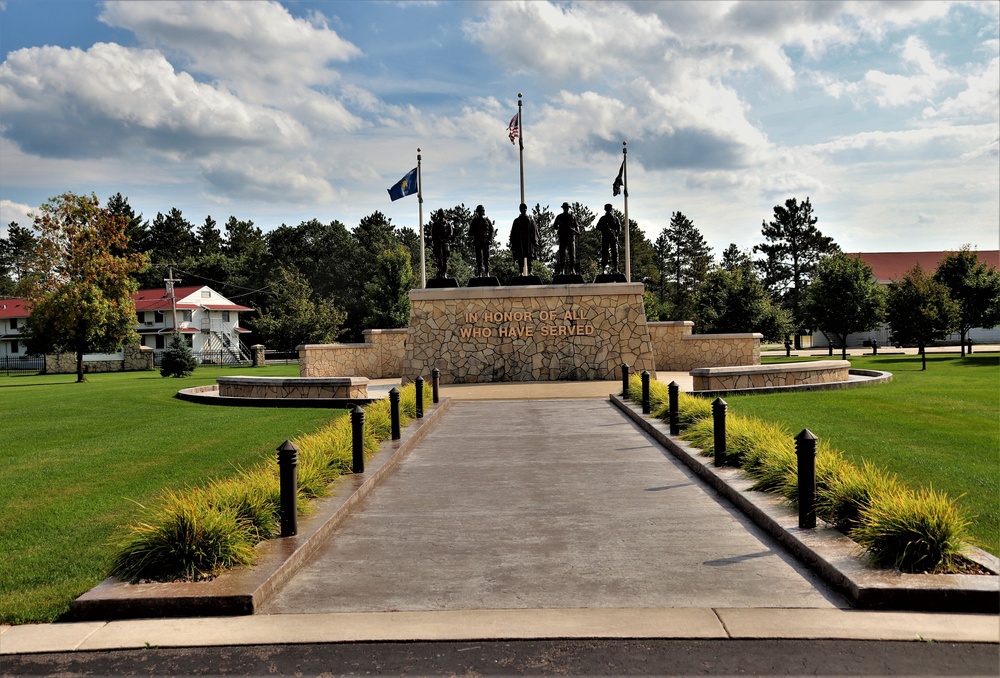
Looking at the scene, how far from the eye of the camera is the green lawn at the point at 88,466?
5957 millimetres

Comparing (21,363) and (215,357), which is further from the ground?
(215,357)

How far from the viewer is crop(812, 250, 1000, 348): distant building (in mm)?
66062

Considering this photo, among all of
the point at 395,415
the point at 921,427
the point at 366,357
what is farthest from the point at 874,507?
the point at 366,357

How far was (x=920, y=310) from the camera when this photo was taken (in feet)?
96.9

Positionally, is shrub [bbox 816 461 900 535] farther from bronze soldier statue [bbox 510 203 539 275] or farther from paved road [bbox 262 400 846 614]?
bronze soldier statue [bbox 510 203 539 275]

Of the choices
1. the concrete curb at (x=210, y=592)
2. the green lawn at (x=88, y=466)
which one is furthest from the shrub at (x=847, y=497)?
the green lawn at (x=88, y=466)

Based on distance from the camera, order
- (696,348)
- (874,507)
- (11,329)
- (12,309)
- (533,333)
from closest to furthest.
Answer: (874,507)
(533,333)
(696,348)
(11,329)
(12,309)

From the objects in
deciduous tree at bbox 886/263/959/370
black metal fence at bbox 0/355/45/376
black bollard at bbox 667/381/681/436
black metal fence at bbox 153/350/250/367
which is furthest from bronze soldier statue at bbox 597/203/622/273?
black metal fence at bbox 0/355/45/376

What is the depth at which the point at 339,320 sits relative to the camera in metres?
59.0

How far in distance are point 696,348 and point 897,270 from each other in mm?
53158

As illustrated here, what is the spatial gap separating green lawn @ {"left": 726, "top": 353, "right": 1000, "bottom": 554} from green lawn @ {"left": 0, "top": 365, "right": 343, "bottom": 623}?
737 cm

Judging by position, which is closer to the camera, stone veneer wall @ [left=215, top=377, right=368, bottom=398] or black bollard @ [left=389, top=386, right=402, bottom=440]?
black bollard @ [left=389, top=386, right=402, bottom=440]

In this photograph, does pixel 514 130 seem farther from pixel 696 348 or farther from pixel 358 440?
A: pixel 358 440

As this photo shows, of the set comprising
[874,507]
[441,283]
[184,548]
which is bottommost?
[184,548]
